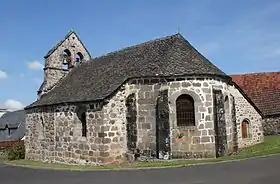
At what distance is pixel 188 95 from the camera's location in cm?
1938

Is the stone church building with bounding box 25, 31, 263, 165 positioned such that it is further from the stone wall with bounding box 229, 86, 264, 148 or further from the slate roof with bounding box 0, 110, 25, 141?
the slate roof with bounding box 0, 110, 25, 141

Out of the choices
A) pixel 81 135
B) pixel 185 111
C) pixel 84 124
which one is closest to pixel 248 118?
pixel 185 111

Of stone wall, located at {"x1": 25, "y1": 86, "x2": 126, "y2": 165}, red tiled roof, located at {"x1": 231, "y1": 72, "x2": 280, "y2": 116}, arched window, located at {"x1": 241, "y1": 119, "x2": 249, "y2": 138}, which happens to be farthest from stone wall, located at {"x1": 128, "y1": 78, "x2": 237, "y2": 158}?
red tiled roof, located at {"x1": 231, "y1": 72, "x2": 280, "y2": 116}

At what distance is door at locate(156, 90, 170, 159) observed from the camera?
60.8ft

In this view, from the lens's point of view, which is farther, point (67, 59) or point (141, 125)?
point (67, 59)

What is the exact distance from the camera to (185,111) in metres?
19.4

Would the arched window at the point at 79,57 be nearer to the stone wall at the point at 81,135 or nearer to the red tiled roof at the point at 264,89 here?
the stone wall at the point at 81,135

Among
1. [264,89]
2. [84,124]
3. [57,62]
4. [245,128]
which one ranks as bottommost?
[245,128]

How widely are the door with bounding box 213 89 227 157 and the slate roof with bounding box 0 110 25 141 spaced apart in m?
31.4

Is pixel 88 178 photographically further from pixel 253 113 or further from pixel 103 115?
pixel 253 113

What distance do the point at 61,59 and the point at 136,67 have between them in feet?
38.8

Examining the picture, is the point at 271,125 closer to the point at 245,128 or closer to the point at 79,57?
the point at 245,128

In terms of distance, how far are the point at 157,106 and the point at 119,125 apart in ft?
7.81

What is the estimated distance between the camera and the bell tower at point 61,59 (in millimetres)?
30016
